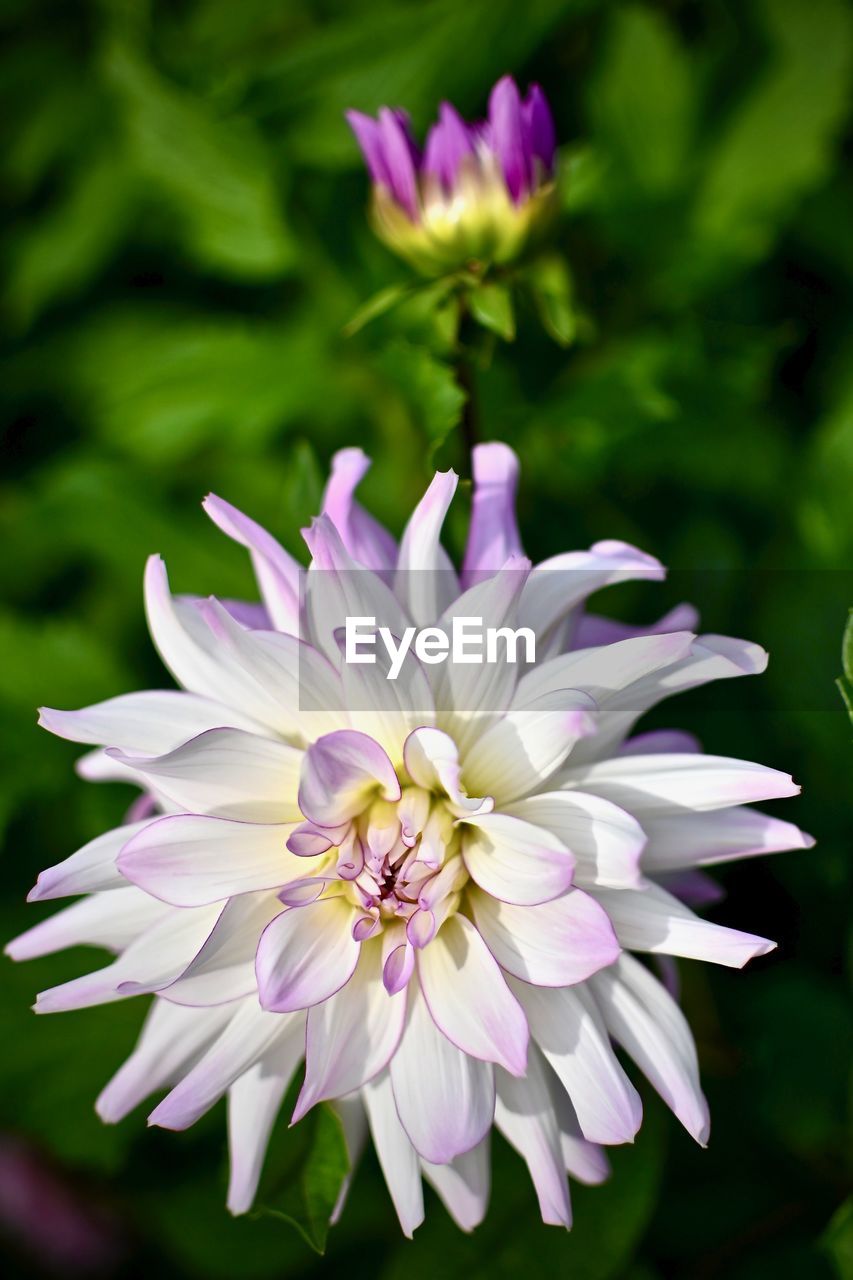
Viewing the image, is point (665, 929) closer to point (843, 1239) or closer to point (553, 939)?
point (553, 939)

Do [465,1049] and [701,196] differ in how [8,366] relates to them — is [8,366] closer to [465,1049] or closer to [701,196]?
[701,196]

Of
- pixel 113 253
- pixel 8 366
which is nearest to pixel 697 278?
pixel 113 253

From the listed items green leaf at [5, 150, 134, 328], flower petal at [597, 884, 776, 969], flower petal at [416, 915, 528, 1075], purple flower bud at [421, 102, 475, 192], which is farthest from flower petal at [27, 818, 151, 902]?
green leaf at [5, 150, 134, 328]

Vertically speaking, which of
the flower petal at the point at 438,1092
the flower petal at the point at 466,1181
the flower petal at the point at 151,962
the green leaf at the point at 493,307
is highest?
the green leaf at the point at 493,307

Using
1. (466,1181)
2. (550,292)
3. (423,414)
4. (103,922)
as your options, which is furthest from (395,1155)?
(550,292)

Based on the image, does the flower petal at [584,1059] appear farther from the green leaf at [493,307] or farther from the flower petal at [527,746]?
the green leaf at [493,307]

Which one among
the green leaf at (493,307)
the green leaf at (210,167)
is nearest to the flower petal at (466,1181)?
the green leaf at (493,307)

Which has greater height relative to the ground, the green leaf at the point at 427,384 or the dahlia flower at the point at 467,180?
the dahlia flower at the point at 467,180
